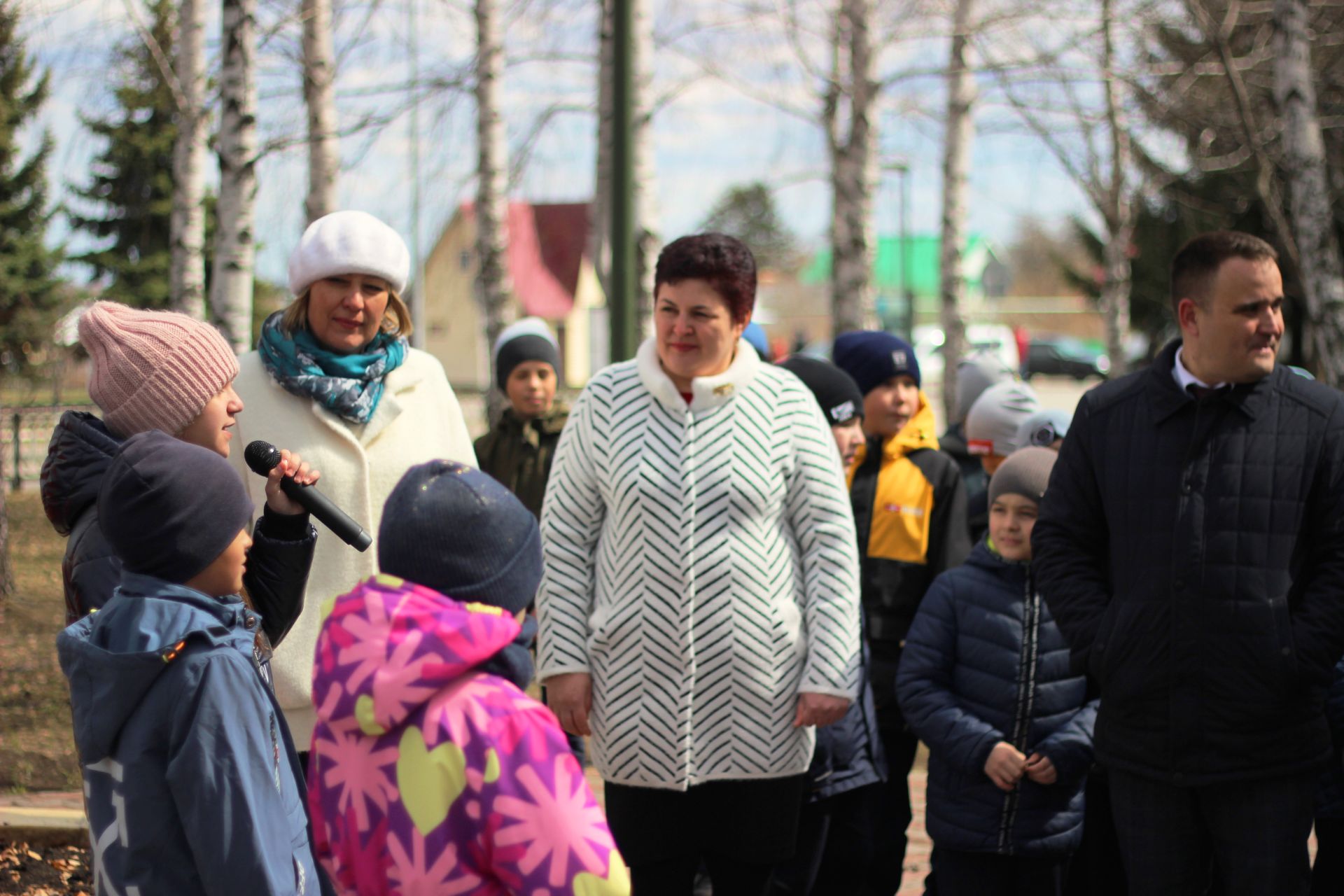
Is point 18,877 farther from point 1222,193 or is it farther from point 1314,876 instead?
point 1222,193

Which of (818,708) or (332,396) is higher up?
(332,396)

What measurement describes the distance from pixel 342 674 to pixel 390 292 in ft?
5.99

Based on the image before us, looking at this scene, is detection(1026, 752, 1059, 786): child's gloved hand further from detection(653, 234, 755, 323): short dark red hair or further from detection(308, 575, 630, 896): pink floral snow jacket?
detection(308, 575, 630, 896): pink floral snow jacket

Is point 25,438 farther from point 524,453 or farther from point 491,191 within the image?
point 524,453

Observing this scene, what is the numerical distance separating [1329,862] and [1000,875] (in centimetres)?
91

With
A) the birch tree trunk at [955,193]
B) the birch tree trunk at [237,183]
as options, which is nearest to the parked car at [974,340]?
the birch tree trunk at [955,193]

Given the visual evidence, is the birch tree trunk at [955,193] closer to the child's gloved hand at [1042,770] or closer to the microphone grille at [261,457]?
the child's gloved hand at [1042,770]

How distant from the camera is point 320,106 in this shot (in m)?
10.1

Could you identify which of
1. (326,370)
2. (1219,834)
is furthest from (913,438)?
(326,370)

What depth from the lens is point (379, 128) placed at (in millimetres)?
11602

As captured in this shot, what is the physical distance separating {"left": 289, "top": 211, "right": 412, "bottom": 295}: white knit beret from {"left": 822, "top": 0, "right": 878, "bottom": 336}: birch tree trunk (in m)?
10.4

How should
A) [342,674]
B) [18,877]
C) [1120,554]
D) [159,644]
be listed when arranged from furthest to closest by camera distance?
[18,877] < [1120,554] < [159,644] < [342,674]

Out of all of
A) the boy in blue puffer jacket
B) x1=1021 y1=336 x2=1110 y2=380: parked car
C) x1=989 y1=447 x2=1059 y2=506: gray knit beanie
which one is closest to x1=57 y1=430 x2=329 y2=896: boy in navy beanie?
the boy in blue puffer jacket

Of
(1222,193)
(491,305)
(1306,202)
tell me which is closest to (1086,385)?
(1222,193)
